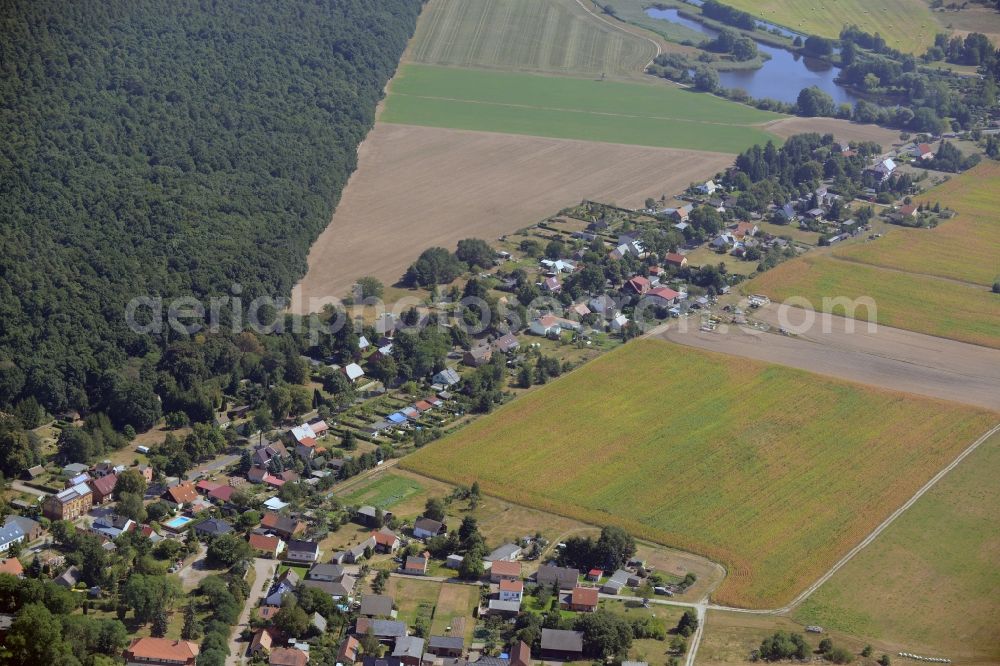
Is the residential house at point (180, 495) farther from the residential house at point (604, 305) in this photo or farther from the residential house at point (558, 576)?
the residential house at point (604, 305)

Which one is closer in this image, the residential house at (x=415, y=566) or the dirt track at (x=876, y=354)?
the residential house at (x=415, y=566)

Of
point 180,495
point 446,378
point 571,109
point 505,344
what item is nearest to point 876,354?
point 505,344

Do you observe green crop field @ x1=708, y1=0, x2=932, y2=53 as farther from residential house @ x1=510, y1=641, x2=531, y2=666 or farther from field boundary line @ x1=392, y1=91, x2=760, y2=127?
residential house @ x1=510, y1=641, x2=531, y2=666

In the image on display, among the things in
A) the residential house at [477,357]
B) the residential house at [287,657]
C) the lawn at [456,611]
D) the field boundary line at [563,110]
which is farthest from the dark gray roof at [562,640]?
the field boundary line at [563,110]

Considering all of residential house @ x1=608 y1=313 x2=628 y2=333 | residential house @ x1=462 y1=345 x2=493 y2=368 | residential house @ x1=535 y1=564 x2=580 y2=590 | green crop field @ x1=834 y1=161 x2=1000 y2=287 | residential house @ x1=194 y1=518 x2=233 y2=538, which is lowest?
residential house @ x1=194 y1=518 x2=233 y2=538

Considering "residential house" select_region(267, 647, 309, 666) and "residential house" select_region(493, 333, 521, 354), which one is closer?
"residential house" select_region(267, 647, 309, 666)

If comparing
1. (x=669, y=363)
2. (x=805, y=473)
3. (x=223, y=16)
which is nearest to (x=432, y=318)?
(x=669, y=363)

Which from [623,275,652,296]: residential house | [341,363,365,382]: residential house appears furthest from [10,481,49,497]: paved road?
[623,275,652,296]: residential house
